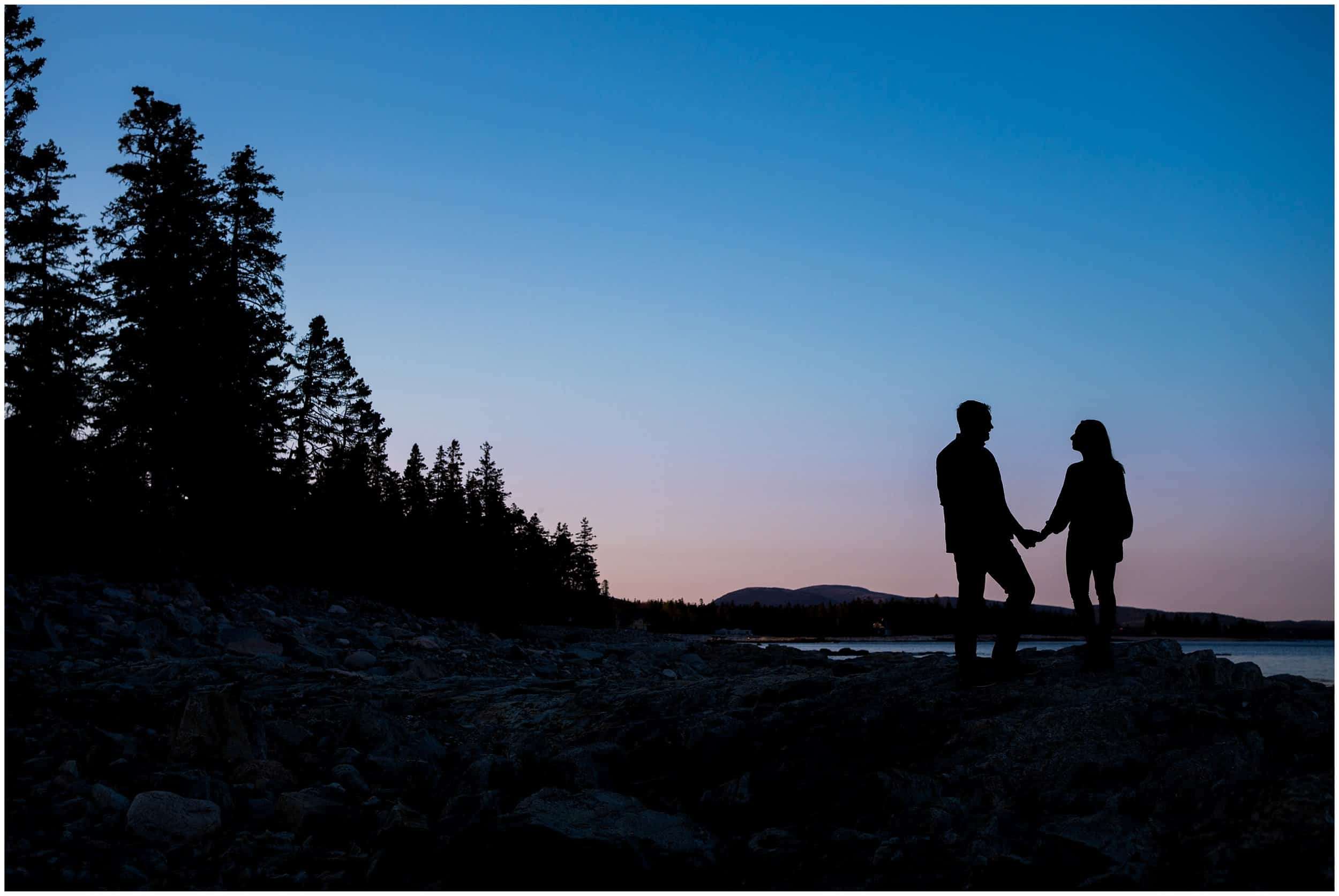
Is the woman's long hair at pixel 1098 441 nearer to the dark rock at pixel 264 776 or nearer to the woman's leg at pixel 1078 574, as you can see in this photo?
the woman's leg at pixel 1078 574

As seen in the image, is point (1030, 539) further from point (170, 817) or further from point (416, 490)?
point (416, 490)

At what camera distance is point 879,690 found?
28.3 ft

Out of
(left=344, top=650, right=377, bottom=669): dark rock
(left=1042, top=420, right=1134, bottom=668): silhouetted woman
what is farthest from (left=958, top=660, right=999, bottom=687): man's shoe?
(left=344, top=650, right=377, bottom=669): dark rock

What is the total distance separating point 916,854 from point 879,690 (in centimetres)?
299

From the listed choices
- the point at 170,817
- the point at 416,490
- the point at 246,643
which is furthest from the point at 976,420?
the point at 416,490

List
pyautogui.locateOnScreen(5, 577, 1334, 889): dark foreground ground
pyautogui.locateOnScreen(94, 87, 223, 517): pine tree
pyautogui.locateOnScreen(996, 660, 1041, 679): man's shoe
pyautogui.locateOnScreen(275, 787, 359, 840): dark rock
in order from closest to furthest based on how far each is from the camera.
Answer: pyautogui.locateOnScreen(5, 577, 1334, 889): dark foreground ground
pyautogui.locateOnScreen(275, 787, 359, 840): dark rock
pyautogui.locateOnScreen(996, 660, 1041, 679): man's shoe
pyautogui.locateOnScreen(94, 87, 223, 517): pine tree

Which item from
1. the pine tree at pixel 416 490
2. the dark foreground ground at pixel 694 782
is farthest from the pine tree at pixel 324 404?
the dark foreground ground at pixel 694 782

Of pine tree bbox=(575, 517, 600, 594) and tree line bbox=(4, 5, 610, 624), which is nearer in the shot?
tree line bbox=(4, 5, 610, 624)

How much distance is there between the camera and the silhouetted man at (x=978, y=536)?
8125 mm

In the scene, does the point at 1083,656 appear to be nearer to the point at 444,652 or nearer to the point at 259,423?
the point at 444,652

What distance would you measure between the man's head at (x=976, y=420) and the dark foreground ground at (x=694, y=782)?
7.14 ft

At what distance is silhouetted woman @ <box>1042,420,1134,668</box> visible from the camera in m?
8.00

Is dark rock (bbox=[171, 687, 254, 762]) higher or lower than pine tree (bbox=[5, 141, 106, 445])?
lower

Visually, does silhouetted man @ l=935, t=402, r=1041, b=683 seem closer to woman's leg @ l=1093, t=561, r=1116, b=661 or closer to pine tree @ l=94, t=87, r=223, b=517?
woman's leg @ l=1093, t=561, r=1116, b=661
